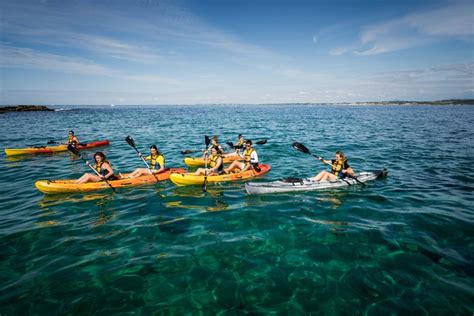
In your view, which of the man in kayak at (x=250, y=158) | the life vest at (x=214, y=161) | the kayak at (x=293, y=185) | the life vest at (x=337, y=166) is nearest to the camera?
the kayak at (x=293, y=185)

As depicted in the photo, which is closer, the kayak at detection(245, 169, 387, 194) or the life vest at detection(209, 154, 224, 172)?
the kayak at detection(245, 169, 387, 194)

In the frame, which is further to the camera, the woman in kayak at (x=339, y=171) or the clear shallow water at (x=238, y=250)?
the woman in kayak at (x=339, y=171)

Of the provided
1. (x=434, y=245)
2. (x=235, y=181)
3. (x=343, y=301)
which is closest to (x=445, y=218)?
(x=434, y=245)

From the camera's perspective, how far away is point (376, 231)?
776cm

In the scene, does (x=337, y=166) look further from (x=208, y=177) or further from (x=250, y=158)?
(x=208, y=177)

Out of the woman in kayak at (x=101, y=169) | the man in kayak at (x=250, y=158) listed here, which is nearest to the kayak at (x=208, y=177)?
the man in kayak at (x=250, y=158)

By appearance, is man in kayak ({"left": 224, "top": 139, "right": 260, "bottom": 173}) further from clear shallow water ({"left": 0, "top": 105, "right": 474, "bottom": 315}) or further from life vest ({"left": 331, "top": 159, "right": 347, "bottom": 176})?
life vest ({"left": 331, "top": 159, "right": 347, "bottom": 176})

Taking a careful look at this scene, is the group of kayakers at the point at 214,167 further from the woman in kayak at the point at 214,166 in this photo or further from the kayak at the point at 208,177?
the kayak at the point at 208,177

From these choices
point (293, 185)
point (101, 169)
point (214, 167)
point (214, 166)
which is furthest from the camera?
point (214, 166)

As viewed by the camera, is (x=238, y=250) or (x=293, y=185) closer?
(x=238, y=250)

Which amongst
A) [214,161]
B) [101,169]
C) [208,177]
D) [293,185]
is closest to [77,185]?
[101,169]

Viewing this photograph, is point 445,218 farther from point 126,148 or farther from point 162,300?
point 126,148

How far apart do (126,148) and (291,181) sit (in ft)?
52.3

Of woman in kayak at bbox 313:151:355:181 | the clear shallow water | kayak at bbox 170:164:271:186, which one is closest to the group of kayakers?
woman in kayak at bbox 313:151:355:181
